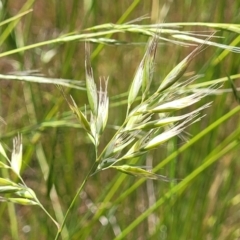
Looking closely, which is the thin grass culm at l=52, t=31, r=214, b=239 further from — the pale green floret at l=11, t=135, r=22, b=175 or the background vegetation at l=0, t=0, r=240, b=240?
the background vegetation at l=0, t=0, r=240, b=240

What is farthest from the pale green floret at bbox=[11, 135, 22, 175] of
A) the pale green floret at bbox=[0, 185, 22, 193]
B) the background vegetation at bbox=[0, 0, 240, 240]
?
the background vegetation at bbox=[0, 0, 240, 240]

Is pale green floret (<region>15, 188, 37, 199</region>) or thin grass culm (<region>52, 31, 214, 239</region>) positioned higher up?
thin grass culm (<region>52, 31, 214, 239</region>)

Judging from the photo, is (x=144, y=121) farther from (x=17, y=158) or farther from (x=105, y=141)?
(x=105, y=141)

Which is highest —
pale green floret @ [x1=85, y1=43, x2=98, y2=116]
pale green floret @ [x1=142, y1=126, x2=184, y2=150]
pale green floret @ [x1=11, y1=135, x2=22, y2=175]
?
pale green floret @ [x1=85, y1=43, x2=98, y2=116]

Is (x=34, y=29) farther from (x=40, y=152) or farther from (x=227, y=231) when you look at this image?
(x=227, y=231)

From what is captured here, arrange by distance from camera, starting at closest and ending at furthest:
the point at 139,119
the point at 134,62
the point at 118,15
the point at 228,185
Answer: the point at 139,119, the point at 228,185, the point at 118,15, the point at 134,62

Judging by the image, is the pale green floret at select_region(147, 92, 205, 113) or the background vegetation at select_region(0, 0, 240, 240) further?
the background vegetation at select_region(0, 0, 240, 240)

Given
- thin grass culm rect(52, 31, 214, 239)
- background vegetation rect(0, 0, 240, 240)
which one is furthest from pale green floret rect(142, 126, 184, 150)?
background vegetation rect(0, 0, 240, 240)

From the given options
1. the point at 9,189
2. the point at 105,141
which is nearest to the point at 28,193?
the point at 9,189

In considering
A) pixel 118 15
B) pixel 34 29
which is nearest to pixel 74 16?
pixel 118 15
